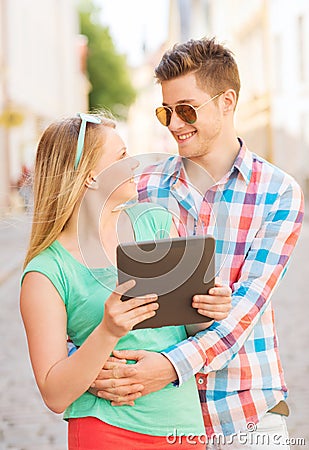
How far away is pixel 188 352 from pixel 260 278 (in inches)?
13.1

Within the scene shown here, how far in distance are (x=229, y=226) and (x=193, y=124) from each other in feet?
1.06

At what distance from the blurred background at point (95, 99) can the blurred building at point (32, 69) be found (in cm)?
5

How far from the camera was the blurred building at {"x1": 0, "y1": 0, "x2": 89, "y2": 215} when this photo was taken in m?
30.0

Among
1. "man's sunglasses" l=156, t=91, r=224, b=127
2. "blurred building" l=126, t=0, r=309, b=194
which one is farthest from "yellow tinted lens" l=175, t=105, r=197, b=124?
"blurred building" l=126, t=0, r=309, b=194

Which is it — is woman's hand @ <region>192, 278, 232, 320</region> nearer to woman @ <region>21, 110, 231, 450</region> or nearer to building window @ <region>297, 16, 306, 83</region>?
woman @ <region>21, 110, 231, 450</region>

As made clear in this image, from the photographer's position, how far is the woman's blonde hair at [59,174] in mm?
2295

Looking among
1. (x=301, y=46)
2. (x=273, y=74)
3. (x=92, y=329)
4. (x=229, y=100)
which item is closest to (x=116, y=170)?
(x=92, y=329)

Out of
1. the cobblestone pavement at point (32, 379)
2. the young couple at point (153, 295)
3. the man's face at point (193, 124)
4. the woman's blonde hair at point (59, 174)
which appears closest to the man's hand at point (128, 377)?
the young couple at point (153, 295)

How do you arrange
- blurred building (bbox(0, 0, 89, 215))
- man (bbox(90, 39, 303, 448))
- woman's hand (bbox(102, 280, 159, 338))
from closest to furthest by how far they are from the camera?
woman's hand (bbox(102, 280, 159, 338)), man (bbox(90, 39, 303, 448)), blurred building (bbox(0, 0, 89, 215))

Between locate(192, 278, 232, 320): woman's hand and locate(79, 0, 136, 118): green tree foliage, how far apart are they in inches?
1999

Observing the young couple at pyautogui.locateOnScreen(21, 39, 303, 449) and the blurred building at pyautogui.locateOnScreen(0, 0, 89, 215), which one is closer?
the young couple at pyautogui.locateOnScreen(21, 39, 303, 449)

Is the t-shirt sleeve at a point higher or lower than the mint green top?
higher

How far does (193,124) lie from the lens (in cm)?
268

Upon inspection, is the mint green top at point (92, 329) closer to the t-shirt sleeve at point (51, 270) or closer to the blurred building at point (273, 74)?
the t-shirt sleeve at point (51, 270)
